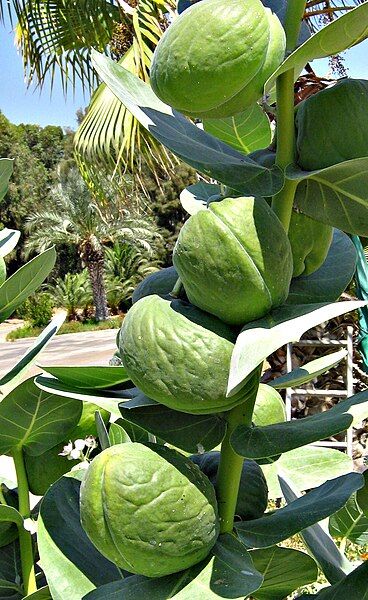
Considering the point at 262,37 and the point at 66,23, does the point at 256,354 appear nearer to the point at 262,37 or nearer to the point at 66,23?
the point at 262,37

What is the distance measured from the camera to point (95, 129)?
7957 mm

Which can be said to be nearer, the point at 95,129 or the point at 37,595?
the point at 37,595

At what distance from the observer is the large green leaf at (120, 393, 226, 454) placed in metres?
0.57

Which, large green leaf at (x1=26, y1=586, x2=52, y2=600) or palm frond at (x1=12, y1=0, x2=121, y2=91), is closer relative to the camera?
large green leaf at (x1=26, y1=586, x2=52, y2=600)

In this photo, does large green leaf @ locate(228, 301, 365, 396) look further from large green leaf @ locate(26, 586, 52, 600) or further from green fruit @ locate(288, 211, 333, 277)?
large green leaf @ locate(26, 586, 52, 600)

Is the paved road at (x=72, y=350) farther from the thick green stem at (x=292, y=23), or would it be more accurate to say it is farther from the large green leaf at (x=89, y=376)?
the thick green stem at (x=292, y=23)

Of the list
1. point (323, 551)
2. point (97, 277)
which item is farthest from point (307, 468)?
point (97, 277)

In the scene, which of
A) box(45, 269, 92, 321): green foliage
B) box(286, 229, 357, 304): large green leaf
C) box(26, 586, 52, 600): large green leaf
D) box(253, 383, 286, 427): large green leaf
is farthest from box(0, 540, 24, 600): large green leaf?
box(45, 269, 92, 321): green foliage

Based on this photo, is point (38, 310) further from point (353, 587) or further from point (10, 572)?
point (353, 587)

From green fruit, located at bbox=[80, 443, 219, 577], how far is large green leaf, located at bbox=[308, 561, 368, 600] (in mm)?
132

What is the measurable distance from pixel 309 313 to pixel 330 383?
4086 mm

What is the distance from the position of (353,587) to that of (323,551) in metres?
0.10

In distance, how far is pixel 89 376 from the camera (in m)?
0.61

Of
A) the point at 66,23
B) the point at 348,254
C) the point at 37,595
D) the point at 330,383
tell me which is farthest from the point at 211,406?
the point at 66,23
